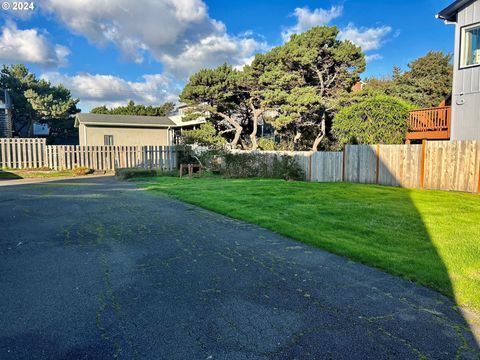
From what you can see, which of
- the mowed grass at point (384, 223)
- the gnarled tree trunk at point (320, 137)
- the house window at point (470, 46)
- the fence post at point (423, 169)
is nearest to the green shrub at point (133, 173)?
the mowed grass at point (384, 223)

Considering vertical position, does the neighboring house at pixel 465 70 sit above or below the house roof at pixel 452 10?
below

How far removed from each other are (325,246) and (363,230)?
4.28 ft

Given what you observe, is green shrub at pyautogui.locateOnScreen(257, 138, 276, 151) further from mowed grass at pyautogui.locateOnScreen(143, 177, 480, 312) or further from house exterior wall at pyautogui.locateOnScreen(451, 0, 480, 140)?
mowed grass at pyautogui.locateOnScreen(143, 177, 480, 312)

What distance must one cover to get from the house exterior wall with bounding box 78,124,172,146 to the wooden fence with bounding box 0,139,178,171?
9744 mm

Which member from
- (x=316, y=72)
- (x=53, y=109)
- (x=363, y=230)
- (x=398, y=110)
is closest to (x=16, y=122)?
(x=53, y=109)

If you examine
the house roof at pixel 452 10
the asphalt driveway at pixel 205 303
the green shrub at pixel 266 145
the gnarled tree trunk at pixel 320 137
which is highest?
the house roof at pixel 452 10

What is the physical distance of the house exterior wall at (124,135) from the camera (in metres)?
29.9

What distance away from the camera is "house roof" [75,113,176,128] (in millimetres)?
29830

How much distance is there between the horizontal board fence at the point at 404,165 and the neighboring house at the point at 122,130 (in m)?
17.8

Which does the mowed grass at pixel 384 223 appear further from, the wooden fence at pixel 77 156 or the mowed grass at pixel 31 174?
the wooden fence at pixel 77 156

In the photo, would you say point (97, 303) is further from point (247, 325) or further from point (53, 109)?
point (53, 109)

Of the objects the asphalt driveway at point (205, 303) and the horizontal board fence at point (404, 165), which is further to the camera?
the horizontal board fence at point (404, 165)

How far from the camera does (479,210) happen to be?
805cm

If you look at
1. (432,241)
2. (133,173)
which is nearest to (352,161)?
(432,241)
